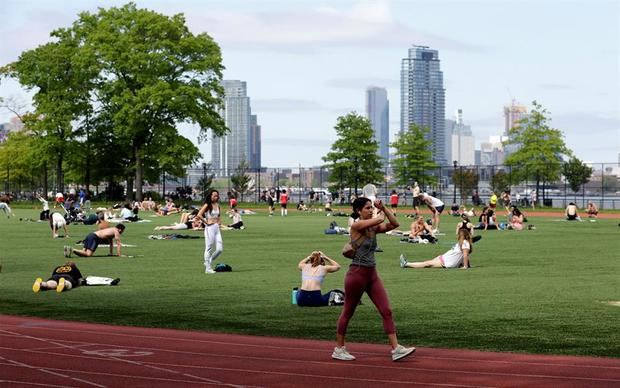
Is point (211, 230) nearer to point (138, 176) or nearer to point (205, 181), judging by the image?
point (138, 176)

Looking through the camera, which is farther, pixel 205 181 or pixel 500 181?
pixel 205 181

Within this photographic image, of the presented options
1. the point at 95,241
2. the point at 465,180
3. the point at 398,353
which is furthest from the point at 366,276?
the point at 465,180

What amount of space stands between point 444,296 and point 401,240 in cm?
1935

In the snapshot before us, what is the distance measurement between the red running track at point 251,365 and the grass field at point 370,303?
3.36 ft

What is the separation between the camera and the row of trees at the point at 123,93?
91.5m

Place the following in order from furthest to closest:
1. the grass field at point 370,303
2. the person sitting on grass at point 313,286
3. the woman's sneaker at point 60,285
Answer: the woman's sneaker at point 60,285
the person sitting on grass at point 313,286
the grass field at point 370,303

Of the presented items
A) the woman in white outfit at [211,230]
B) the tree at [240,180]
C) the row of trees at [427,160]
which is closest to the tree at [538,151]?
the row of trees at [427,160]

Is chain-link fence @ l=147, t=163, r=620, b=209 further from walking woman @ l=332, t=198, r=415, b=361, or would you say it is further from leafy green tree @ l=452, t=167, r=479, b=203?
walking woman @ l=332, t=198, r=415, b=361

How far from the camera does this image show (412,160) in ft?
366

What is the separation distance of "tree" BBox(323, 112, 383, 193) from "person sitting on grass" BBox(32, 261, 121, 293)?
268ft

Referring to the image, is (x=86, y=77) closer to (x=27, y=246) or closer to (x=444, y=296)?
(x=27, y=246)

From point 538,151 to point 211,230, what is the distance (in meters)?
78.1

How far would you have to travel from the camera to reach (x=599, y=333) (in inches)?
599

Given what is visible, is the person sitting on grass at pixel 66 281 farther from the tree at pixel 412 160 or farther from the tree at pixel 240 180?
the tree at pixel 412 160
